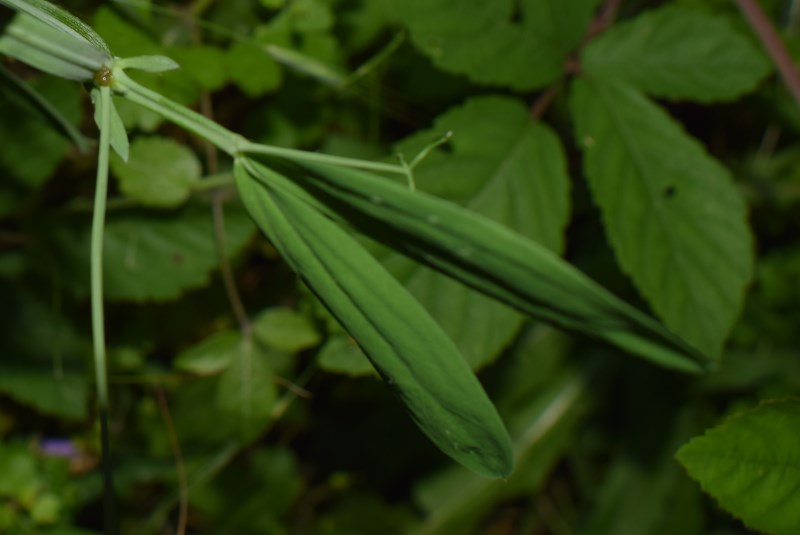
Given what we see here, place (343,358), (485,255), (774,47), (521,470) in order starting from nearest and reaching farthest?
(485,255) < (343,358) < (774,47) < (521,470)

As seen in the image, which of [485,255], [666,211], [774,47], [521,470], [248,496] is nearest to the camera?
[485,255]

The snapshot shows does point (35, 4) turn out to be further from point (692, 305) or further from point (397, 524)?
point (397, 524)

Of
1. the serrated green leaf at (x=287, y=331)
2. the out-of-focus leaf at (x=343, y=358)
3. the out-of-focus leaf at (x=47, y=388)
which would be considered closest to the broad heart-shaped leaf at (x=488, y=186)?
the out-of-focus leaf at (x=343, y=358)

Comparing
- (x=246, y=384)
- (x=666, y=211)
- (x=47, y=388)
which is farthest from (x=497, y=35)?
(x=47, y=388)

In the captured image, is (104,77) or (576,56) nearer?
(104,77)

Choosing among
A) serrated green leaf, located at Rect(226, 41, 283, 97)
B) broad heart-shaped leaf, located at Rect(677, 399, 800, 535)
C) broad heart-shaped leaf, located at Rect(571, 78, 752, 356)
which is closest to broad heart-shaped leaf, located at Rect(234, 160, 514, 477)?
broad heart-shaped leaf, located at Rect(677, 399, 800, 535)

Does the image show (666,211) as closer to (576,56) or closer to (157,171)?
(576,56)

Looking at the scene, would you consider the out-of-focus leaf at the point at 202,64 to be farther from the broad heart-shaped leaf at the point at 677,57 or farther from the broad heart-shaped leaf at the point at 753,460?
the broad heart-shaped leaf at the point at 753,460

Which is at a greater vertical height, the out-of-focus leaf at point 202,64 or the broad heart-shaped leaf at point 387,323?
the out-of-focus leaf at point 202,64
